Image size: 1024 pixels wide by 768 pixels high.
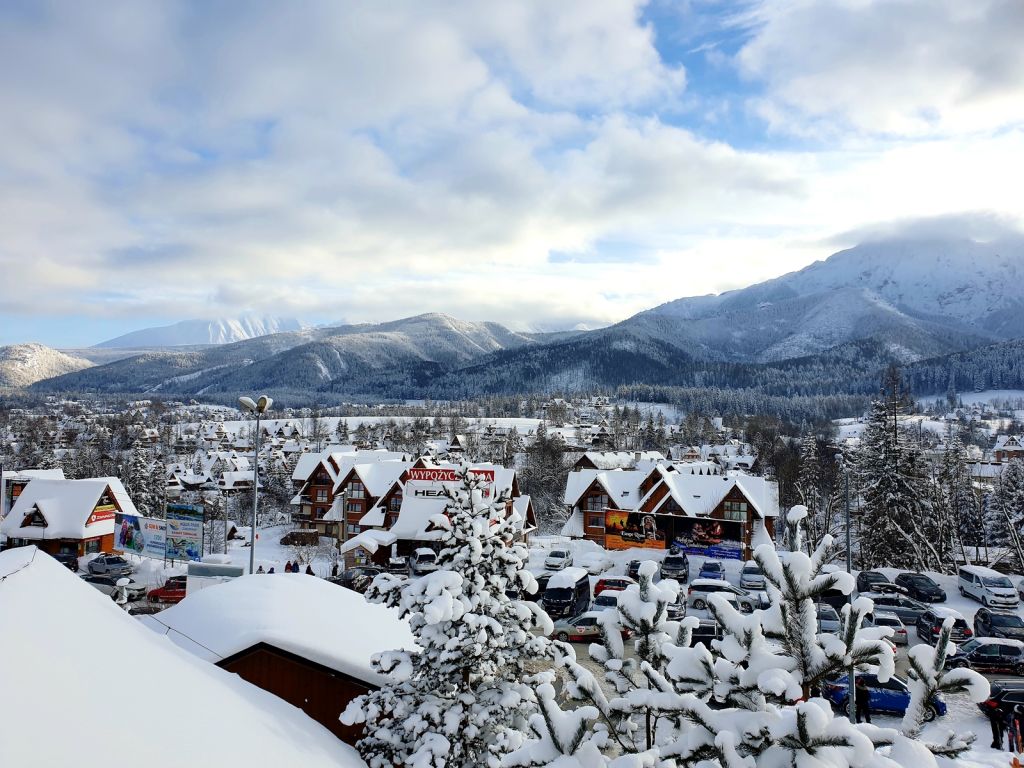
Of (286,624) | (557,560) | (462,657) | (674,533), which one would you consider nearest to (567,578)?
(557,560)

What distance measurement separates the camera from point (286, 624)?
12.0 m

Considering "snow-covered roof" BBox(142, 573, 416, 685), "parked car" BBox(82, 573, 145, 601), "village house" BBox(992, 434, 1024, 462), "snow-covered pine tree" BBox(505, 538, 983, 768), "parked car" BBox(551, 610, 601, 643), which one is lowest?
"village house" BBox(992, 434, 1024, 462)

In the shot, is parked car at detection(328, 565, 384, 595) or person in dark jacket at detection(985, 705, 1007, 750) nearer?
person in dark jacket at detection(985, 705, 1007, 750)

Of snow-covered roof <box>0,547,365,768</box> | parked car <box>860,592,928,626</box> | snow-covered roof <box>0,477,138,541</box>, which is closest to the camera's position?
snow-covered roof <box>0,547,365,768</box>

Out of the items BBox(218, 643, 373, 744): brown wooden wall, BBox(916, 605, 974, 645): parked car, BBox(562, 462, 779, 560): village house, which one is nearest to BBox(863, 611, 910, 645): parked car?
BBox(916, 605, 974, 645): parked car

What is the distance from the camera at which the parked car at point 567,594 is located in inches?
1017

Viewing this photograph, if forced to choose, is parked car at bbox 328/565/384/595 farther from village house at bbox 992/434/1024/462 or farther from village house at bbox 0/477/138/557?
village house at bbox 992/434/1024/462

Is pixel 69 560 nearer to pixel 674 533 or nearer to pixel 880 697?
pixel 674 533

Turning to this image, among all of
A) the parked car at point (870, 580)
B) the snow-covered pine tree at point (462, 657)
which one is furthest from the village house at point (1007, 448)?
the snow-covered pine tree at point (462, 657)

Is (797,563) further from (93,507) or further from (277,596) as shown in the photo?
(93,507)

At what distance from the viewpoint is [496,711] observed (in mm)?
8703

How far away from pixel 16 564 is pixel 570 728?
7460 mm

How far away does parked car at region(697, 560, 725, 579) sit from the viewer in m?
32.5

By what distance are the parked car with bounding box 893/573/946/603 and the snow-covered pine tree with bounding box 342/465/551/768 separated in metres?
27.1
